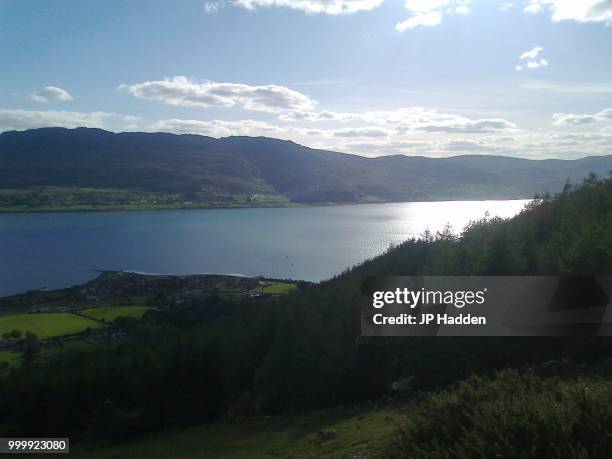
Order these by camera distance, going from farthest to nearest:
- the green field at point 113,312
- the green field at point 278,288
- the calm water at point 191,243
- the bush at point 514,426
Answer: the calm water at point 191,243
the green field at point 278,288
the green field at point 113,312
the bush at point 514,426

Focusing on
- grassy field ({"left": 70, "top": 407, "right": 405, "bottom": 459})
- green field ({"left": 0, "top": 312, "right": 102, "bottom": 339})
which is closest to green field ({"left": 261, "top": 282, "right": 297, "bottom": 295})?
green field ({"left": 0, "top": 312, "right": 102, "bottom": 339})

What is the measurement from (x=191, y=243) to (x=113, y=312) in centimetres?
4538

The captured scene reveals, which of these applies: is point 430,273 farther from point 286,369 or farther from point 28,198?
point 28,198

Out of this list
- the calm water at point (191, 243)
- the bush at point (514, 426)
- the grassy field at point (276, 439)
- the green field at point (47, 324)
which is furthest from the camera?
the calm water at point (191, 243)

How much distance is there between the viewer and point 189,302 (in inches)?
1809

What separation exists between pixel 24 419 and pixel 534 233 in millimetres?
22982

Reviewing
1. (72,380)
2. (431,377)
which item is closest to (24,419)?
(72,380)

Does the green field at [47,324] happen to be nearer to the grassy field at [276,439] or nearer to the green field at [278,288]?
the green field at [278,288]

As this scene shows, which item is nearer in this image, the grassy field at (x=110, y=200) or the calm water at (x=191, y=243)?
the calm water at (x=191, y=243)

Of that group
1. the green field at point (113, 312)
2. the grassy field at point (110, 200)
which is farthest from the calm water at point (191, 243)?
the green field at point (113, 312)

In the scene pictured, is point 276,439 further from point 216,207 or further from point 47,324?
point 216,207

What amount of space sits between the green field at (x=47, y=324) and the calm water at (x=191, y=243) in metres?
16.7

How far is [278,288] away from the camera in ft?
170

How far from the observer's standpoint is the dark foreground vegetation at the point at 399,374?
6.31m
